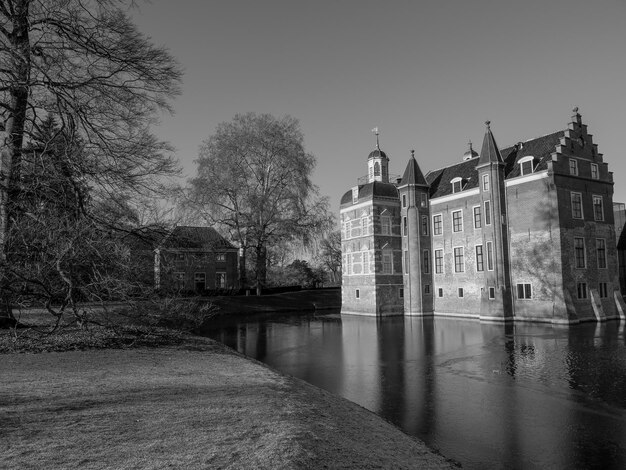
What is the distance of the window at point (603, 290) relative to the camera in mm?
30359

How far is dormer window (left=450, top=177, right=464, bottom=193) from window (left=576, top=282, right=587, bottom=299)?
10453mm

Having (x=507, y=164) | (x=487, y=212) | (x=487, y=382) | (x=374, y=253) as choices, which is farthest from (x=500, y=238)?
(x=487, y=382)

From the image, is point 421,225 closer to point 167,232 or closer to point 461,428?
point 167,232

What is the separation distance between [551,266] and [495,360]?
14.9m

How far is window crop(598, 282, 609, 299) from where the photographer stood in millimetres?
30359

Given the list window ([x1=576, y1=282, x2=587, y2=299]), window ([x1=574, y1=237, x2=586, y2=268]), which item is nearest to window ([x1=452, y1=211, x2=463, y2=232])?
window ([x1=574, y1=237, x2=586, y2=268])

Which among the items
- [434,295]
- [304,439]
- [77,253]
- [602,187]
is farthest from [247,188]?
[304,439]

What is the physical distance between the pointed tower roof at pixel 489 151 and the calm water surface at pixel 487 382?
37.4 feet

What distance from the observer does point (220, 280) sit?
53500 millimetres

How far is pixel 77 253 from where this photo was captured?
10930 mm

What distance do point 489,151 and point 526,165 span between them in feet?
8.25

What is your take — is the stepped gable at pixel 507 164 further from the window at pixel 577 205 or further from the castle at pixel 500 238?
the window at pixel 577 205

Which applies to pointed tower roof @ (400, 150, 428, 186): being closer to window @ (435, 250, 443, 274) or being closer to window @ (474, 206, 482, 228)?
window @ (474, 206, 482, 228)

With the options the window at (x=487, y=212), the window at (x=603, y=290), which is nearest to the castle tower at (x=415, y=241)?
the window at (x=487, y=212)
